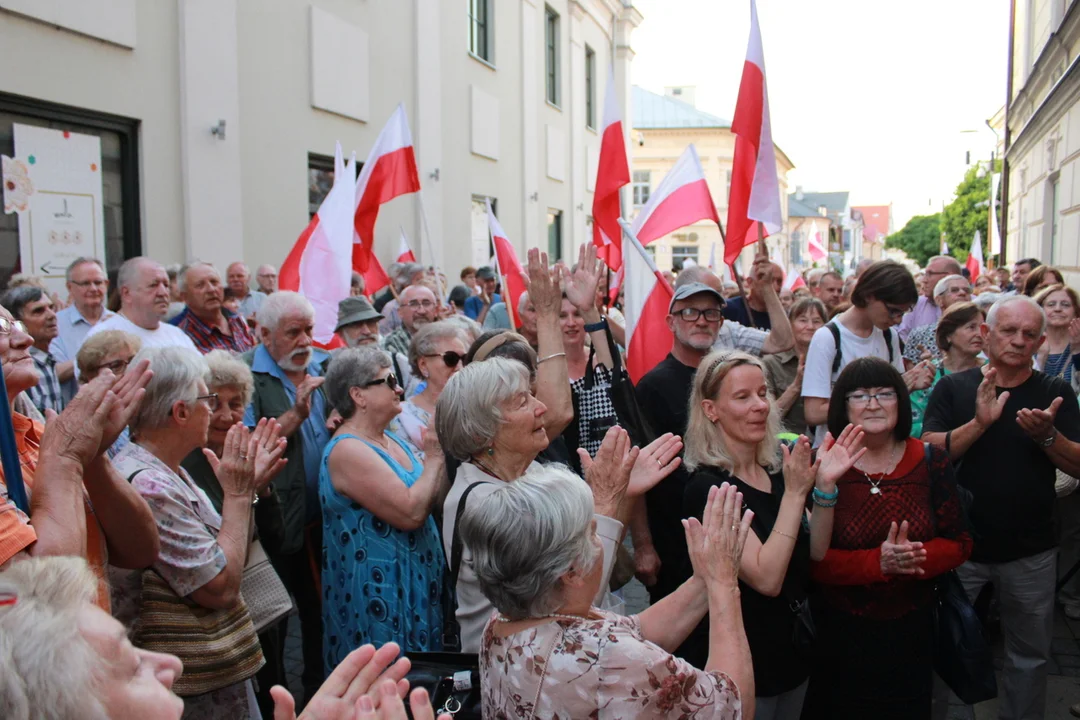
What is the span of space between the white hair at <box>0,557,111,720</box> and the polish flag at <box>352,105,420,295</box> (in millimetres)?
5946

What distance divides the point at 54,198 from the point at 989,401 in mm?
6980

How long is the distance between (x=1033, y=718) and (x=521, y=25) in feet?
53.0

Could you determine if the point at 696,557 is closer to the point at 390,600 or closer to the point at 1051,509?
the point at 390,600

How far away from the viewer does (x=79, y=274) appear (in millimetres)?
5344

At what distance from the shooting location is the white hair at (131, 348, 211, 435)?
278 centimetres

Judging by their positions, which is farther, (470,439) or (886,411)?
(886,411)

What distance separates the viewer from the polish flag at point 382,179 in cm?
721

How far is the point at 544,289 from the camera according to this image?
11.3ft

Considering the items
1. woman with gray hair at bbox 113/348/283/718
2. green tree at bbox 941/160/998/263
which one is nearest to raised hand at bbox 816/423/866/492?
woman with gray hair at bbox 113/348/283/718

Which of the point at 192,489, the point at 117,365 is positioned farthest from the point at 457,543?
the point at 117,365

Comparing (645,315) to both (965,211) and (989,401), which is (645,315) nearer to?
(989,401)

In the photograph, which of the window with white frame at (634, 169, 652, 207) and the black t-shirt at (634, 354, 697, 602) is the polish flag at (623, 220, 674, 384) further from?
the window with white frame at (634, 169, 652, 207)

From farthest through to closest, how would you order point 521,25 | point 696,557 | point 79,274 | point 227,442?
point 521,25, point 79,274, point 227,442, point 696,557

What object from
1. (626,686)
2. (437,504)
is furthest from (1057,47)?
(626,686)
